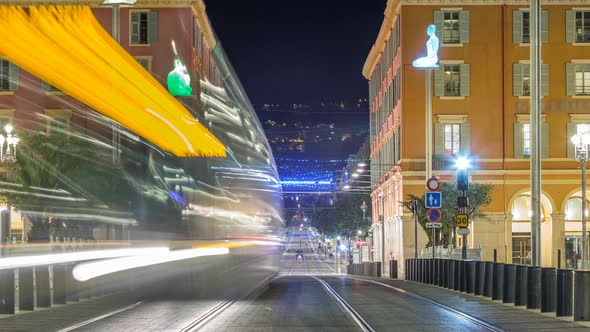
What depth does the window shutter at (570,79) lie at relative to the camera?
66.3m

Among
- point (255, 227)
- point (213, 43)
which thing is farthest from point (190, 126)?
point (255, 227)

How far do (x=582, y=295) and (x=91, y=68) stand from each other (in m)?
11.3

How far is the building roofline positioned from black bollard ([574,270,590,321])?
4876cm

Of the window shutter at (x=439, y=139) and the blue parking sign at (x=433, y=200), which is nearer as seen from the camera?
the blue parking sign at (x=433, y=200)

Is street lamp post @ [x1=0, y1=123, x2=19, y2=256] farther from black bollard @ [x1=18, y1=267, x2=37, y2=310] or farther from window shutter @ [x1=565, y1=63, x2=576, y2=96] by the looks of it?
window shutter @ [x1=565, y1=63, x2=576, y2=96]

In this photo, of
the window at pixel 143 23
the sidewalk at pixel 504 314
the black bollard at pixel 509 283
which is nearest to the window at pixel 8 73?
the sidewalk at pixel 504 314

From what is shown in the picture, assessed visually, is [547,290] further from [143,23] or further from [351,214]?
[351,214]

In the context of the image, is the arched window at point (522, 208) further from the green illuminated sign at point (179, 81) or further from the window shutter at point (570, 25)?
the green illuminated sign at point (179, 81)

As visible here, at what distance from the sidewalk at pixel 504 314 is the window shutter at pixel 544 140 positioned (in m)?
37.2

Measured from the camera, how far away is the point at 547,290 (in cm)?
2244

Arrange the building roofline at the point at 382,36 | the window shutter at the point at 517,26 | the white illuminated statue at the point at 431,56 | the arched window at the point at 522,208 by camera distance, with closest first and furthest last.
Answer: the white illuminated statue at the point at 431,56 → the window shutter at the point at 517,26 → the arched window at the point at 522,208 → the building roofline at the point at 382,36

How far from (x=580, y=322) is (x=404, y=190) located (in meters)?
47.5

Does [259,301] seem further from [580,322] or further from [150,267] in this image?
[580,322]

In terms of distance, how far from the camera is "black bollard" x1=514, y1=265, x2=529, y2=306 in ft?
79.9
